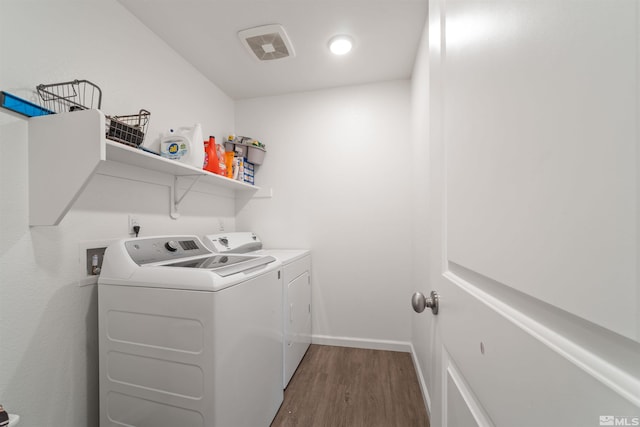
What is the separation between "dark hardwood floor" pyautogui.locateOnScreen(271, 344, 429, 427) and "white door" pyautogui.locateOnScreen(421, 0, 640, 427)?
1.37m

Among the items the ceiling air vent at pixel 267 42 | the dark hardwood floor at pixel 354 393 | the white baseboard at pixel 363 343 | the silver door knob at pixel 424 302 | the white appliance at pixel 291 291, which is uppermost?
the ceiling air vent at pixel 267 42

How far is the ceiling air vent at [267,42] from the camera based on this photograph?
177cm

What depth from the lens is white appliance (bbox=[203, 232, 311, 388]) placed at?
1.88 m

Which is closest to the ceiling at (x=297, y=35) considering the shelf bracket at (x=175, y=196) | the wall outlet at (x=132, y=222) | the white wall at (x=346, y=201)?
the white wall at (x=346, y=201)

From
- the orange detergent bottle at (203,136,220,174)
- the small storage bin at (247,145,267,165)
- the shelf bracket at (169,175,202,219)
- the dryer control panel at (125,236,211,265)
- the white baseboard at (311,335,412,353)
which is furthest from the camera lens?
the small storage bin at (247,145,267,165)

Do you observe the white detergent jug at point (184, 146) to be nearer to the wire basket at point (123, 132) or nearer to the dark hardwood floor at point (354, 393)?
the wire basket at point (123, 132)

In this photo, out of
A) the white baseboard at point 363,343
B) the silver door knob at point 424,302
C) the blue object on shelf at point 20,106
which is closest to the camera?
the silver door knob at point 424,302

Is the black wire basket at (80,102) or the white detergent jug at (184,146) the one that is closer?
the black wire basket at (80,102)

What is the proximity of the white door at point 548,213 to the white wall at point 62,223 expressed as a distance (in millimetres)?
1679

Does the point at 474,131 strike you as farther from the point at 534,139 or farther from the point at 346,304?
the point at 346,304

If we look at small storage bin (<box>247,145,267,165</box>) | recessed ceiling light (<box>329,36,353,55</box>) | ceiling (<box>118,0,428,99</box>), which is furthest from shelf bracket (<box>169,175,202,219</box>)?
recessed ceiling light (<box>329,36,353,55</box>)

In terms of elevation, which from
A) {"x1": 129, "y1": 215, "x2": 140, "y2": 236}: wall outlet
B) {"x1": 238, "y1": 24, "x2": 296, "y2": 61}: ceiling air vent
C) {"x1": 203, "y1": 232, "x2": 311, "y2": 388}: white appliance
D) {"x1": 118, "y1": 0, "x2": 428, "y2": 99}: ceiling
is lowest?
{"x1": 203, "y1": 232, "x2": 311, "y2": 388}: white appliance

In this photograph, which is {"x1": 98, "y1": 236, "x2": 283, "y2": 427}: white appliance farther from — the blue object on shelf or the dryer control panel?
the blue object on shelf

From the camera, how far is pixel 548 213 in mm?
308
